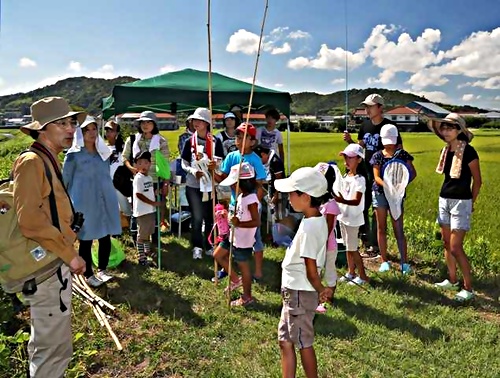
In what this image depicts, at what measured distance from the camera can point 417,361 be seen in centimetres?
329

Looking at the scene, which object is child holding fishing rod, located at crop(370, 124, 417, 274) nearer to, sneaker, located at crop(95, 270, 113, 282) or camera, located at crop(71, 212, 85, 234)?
sneaker, located at crop(95, 270, 113, 282)

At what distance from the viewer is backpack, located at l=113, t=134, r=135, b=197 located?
20.7 ft

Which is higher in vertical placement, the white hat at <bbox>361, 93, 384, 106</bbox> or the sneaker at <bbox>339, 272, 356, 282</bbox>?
the white hat at <bbox>361, 93, 384, 106</bbox>

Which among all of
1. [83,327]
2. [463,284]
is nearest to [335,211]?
[463,284]

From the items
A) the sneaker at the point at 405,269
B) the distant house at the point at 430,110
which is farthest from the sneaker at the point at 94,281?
the distant house at the point at 430,110

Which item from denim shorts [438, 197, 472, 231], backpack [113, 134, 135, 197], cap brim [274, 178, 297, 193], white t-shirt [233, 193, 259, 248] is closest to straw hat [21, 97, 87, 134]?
cap brim [274, 178, 297, 193]

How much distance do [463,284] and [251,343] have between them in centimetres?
274

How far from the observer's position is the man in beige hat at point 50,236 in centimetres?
230

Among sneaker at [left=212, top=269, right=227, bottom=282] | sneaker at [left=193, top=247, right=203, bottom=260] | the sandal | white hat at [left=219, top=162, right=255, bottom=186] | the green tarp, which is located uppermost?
the green tarp

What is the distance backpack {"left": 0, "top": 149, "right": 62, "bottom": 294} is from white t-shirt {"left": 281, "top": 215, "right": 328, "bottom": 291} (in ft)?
4.84

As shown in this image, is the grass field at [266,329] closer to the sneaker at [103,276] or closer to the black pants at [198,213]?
the sneaker at [103,276]

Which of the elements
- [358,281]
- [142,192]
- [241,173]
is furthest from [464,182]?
[142,192]

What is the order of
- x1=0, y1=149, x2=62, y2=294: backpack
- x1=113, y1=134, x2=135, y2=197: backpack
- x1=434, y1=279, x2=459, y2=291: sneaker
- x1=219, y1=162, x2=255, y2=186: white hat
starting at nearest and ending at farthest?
x1=0, y1=149, x2=62, y2=294: backpack
x1=219, y1=162, x2=255, y2=186: white hat
x1=434, y1=279, x2=459, y2=291: sneaker
x1=113, y1=134, x2=135, y2=197: backpack

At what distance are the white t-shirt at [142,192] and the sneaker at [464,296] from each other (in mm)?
3720
